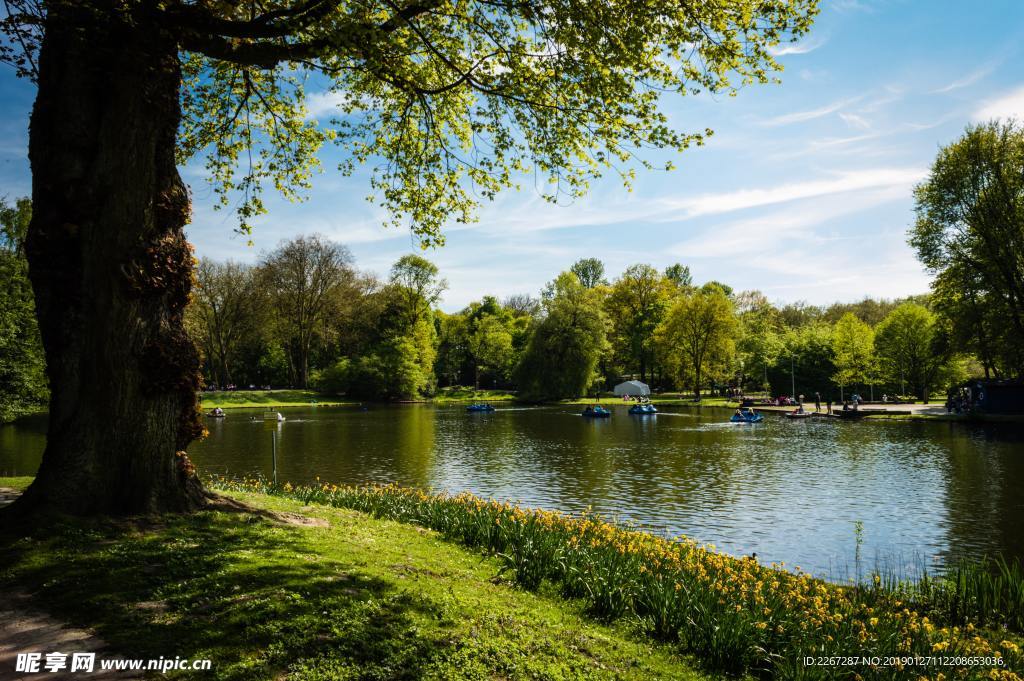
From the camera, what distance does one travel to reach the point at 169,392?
8.07 m

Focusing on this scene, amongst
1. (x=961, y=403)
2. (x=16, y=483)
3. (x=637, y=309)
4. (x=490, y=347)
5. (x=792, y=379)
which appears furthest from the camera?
(x=490, y=347)

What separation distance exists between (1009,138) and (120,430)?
5290 cm

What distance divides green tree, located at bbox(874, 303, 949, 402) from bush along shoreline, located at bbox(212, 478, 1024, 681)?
194ft

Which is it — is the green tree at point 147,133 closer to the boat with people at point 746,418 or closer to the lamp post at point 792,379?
the boat with people at point 746,418

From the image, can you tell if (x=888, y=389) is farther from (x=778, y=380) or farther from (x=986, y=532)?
(x=986, y=532)

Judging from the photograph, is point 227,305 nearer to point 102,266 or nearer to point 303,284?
point 303,284

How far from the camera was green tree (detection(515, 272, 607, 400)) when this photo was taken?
6862 centimetres

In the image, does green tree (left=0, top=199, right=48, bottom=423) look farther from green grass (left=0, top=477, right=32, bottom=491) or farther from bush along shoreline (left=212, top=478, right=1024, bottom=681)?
bush along shoreline (left=212, top=478, right=1024, bottom=681)

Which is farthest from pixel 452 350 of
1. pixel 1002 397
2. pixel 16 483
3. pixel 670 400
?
pixel 16 483

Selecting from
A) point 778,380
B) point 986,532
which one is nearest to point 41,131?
point 986,532

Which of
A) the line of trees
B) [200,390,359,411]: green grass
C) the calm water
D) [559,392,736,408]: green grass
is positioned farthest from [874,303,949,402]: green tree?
[200,390,359,411]: green grass

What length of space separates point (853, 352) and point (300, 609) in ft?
216

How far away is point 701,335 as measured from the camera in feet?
229

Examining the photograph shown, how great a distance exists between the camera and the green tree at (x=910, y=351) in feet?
193
